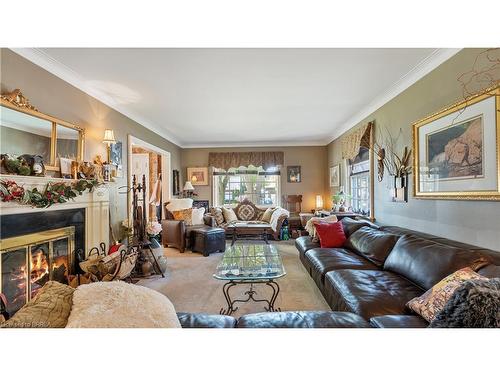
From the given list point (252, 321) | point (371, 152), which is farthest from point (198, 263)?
point (371, 152)

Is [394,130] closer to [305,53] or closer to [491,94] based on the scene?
[491,94]

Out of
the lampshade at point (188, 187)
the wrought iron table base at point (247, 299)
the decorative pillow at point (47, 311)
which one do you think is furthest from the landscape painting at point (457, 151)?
the lampshade at point (188, 187)

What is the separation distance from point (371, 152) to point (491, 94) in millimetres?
2068

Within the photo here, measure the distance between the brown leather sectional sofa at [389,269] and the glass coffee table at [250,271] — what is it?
50 centimetres

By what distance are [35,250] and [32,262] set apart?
0.11 metres

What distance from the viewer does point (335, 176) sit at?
5.70 meters

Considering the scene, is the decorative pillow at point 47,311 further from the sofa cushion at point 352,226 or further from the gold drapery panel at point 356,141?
the gold drapery panel at point 356,141

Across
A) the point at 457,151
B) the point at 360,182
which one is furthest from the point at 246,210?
the point at 457,151

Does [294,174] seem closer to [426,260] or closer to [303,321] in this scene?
[426,260]

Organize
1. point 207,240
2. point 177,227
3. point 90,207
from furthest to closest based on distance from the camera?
point 177,227 → point 207,240 → point 90,207

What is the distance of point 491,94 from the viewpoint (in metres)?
1.69

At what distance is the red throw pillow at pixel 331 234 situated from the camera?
3.26 meters

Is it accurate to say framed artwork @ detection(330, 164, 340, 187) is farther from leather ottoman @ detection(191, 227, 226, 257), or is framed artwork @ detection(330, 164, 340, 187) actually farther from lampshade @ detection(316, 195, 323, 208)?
leather ottoman @ detection(191, 227, 226, 257)
